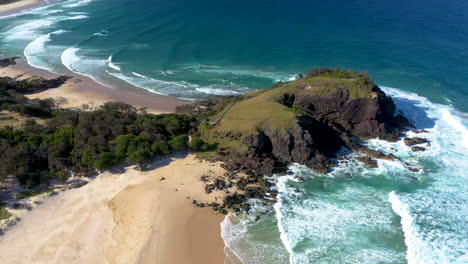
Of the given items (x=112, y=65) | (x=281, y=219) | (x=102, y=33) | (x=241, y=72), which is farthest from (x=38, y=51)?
(x=281, y=219)

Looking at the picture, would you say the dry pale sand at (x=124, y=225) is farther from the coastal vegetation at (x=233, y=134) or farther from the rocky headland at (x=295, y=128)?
the rocky headland at (x=295, y=128)

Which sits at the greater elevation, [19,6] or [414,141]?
[19,6]

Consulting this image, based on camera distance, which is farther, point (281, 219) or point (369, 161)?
point (369, 161)

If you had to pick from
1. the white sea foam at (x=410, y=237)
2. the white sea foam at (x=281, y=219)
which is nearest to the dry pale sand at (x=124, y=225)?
the white sea foam at (x=281, y=219)

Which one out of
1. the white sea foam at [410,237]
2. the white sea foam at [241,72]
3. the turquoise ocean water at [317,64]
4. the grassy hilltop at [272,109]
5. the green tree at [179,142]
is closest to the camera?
the white sea foam at [410,237]

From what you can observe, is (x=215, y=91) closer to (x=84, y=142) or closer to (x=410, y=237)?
(x=84, y=142)

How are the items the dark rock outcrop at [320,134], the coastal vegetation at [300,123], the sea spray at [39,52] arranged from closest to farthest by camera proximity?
the dark rock outcrop at [320,134]
the coastal vegetation at [300,123]
the sea spray at [39,52]

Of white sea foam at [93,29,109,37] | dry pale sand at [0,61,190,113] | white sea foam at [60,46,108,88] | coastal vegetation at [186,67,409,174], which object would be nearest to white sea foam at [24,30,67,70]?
white sea foam at [60,46,108,88]

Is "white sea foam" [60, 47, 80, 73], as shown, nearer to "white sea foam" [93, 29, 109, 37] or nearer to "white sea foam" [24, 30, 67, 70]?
"white sea foam" [24, 30, 67, 70]
